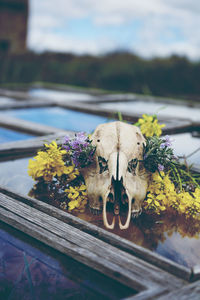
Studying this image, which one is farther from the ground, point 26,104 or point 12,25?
point 12,25

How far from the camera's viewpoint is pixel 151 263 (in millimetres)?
1236

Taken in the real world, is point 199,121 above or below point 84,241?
above

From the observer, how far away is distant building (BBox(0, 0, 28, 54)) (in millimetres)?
15406

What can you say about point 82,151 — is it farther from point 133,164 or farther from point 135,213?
point 135,213

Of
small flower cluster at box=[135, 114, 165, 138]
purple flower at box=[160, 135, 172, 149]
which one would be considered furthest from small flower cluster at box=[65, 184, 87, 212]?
small flower cluster at box=[135, 114, 165, 138]

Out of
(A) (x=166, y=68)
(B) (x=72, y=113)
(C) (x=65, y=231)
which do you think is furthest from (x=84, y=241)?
(A) (x=166, y=68)

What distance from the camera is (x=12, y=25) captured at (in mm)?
15555

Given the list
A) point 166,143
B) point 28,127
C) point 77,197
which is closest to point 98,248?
point 77,197

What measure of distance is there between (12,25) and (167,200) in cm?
1554

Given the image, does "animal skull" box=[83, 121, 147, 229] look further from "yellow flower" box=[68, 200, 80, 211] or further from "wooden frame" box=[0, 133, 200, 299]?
"wooden frame" box=[0, 133, 200, 299]

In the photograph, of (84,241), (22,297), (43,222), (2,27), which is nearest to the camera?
(22,297)

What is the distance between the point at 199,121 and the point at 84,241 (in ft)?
9.31

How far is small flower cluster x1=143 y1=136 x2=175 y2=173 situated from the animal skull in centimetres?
3

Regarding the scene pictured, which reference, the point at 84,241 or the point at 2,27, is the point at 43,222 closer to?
the point at 84,241
